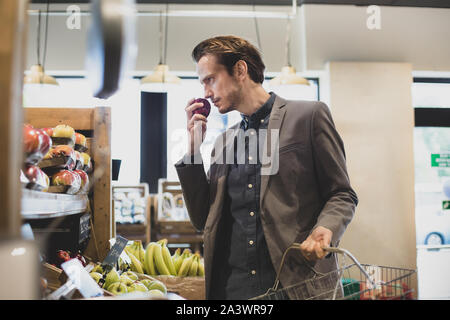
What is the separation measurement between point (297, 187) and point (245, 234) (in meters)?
0.25

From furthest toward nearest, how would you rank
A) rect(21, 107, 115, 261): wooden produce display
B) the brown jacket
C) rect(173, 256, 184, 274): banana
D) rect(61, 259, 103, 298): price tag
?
rect(173, 256, 184, 274): banana, rect(21, 107, 115, 261): wooden produce display, the brown jacket, rect(61, 259, 103, 298): price tag

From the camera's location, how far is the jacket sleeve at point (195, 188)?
5.72 ft

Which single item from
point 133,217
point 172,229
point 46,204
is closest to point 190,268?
point 46,204

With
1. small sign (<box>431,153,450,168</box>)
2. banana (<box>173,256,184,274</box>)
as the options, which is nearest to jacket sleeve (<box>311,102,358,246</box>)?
banana (<box>173,256,184,274</box>)

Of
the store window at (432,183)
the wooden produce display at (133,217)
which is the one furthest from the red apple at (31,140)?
the store window at (432,183)

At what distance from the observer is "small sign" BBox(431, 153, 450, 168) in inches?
220

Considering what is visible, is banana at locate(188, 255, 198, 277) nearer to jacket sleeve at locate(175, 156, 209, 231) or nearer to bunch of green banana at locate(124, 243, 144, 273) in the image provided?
A: bunch of green banana at locate(124, 243, 144, 273)

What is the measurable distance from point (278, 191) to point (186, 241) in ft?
11.5

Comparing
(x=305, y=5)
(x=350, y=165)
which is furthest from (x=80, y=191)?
(x=305, y=5)

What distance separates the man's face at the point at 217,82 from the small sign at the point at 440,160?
4618 mm

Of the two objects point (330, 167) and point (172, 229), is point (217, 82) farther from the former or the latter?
point (172, 229)

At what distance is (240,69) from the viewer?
69.3 inches

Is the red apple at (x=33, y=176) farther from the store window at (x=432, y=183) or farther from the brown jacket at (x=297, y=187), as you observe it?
the store window at (x=432, y=183)

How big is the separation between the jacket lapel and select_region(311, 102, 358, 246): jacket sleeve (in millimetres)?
125
